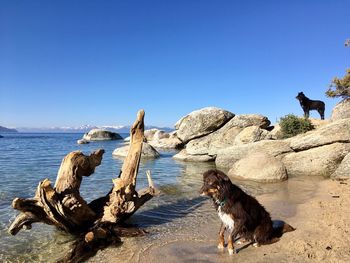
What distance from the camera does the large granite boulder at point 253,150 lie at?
55.8 ft

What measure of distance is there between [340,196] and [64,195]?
8656 millimetres

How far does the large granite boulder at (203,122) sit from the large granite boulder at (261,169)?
10203 mm

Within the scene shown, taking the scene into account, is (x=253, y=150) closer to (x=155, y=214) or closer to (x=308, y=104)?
(x=155, y=214)

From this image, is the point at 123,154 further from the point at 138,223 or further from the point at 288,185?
the point at 138,223

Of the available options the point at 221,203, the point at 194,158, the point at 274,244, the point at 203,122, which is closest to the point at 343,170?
the point at 274,244

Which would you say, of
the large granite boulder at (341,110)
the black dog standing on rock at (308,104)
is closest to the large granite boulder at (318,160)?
the large granite boulder at (341,110)

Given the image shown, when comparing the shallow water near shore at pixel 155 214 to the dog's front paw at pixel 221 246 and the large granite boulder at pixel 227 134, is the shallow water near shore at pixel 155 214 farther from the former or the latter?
the large granite boulder at pixel 227 134

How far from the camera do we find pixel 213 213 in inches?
370

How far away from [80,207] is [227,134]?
18.2 meters

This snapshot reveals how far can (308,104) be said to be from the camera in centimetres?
2505

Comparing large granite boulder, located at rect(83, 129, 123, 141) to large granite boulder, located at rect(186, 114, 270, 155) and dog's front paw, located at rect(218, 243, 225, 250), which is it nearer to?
large granite boulder, located at rect(186, 114, 270, 155)

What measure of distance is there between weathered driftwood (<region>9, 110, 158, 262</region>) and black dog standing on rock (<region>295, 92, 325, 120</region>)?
19809mm

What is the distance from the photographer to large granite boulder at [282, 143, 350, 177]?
49.0 ft

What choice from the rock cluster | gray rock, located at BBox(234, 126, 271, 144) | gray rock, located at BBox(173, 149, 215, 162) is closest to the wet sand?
the rock cluster
